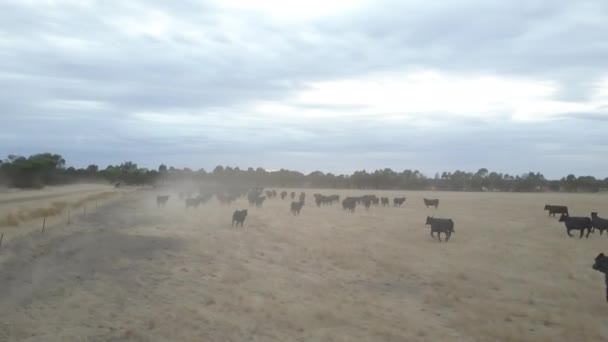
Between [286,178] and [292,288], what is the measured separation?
138 m

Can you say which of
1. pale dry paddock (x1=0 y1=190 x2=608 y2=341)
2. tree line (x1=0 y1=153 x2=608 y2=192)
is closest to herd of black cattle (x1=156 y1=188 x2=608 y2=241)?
pale dry paddock (x1=0 y1=190 x2=608 y2=341)

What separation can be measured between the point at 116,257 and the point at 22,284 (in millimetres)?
4153

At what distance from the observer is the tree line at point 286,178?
104m

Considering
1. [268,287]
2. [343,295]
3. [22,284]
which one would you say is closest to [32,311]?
[22,284]

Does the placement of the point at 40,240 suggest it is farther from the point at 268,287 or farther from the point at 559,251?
the point at 559,251

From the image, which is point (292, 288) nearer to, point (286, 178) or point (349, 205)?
point (349, 205)

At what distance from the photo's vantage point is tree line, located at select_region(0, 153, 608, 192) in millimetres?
103938

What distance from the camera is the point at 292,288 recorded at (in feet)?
50.4

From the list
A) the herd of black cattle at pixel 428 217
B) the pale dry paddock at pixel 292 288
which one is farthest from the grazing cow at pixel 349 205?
the pale dry paddock at pixel 292 288

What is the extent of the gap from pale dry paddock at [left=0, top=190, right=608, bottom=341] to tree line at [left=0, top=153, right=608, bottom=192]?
84.6 m

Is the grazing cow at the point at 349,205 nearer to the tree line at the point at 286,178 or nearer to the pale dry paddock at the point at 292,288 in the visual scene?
the pale dry paddock at the point at 292,288

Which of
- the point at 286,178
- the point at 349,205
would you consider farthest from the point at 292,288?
the point at 286,178

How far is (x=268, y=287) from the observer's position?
1533 cm

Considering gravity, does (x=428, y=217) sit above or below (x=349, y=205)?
above
